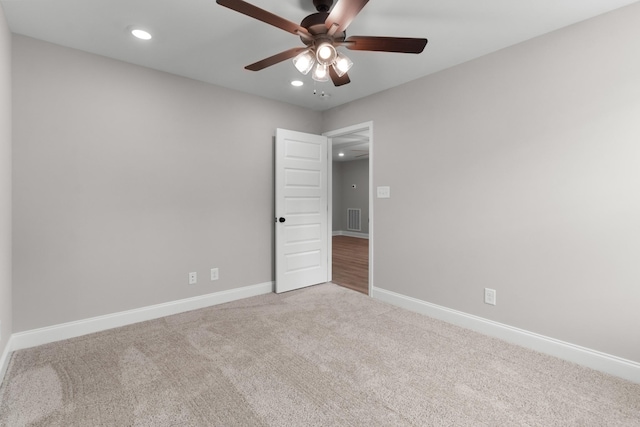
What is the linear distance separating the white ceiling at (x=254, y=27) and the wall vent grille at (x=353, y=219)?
663 centimetres

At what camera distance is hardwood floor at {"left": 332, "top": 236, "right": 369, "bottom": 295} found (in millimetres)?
4298

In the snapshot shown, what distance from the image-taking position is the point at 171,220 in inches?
123

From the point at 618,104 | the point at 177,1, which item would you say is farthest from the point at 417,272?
the point at 177,1

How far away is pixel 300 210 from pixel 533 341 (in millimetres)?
2715

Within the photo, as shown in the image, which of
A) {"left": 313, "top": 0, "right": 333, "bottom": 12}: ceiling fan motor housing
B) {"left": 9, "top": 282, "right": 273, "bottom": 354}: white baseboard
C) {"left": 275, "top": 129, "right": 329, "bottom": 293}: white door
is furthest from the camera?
{"left": 275, "top": 129, "right": 329, "bottom": 293}: white door

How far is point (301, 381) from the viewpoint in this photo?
1967 millimetres

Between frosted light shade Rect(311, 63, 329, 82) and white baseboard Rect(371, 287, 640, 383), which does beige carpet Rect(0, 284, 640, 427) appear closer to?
white baseboard Rect(371, 287, 640, 383)

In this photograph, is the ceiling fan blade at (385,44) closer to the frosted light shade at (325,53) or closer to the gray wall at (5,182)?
the frosted light shade at (325,53)

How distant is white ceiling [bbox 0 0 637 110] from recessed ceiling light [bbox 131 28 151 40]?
0.19ft

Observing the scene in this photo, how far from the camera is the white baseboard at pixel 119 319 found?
243 cm

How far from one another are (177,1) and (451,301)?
3.24 meters

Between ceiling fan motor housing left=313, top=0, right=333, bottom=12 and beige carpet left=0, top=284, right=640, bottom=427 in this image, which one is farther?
ceiling fan motor housing left=313, top=0, right=333, bottom=12

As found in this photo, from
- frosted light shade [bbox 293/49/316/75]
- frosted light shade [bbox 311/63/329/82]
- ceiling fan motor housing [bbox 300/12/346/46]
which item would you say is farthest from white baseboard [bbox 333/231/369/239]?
ceiling fan motor housing [bbox 300/12/346/46]

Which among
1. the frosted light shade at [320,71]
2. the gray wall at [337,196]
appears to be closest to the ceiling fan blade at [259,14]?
the frosted light shade at [320,71]
